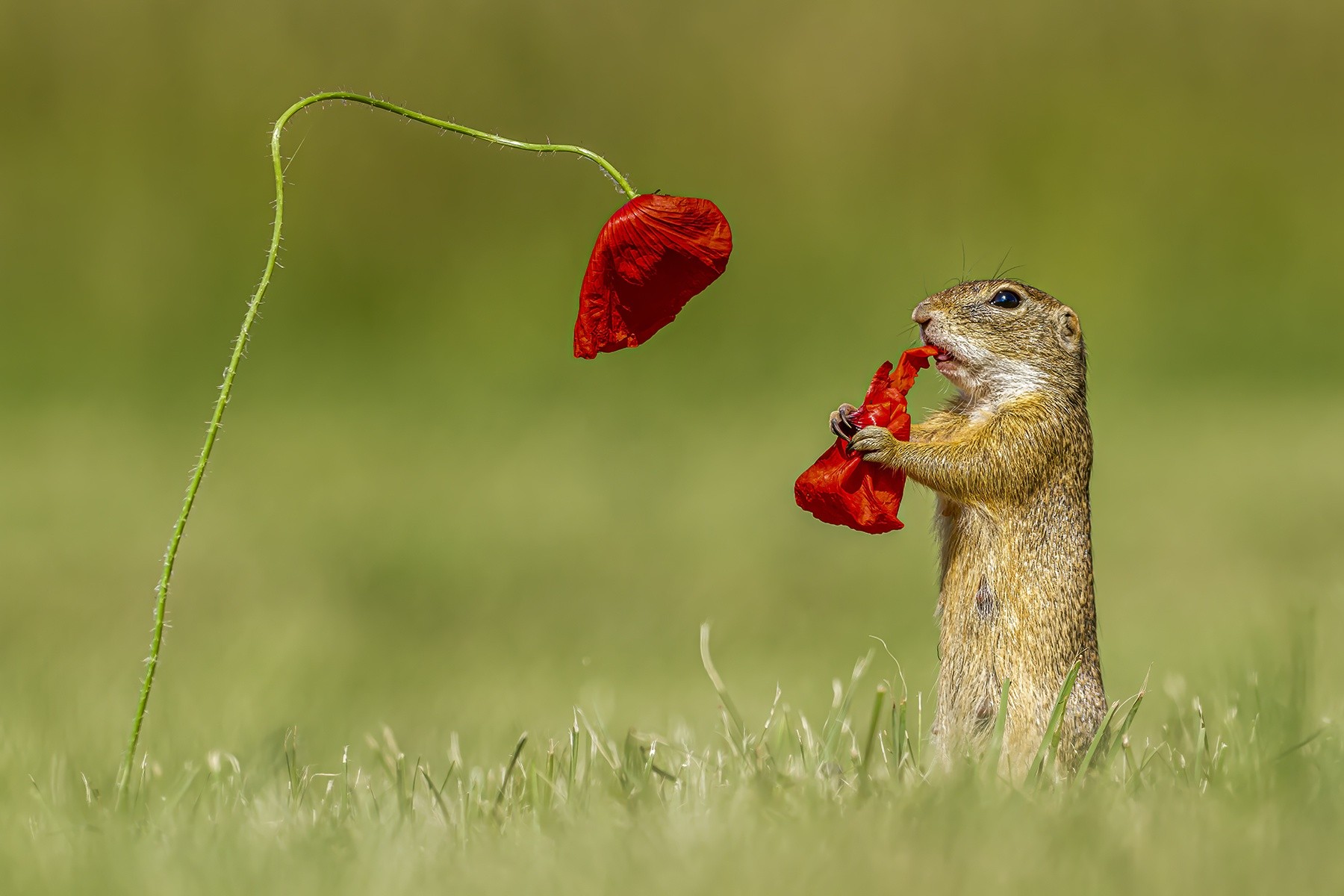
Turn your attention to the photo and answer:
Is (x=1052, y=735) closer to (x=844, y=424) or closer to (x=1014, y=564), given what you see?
(x=1014, y=564)

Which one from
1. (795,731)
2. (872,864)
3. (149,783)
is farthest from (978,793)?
(149,783)

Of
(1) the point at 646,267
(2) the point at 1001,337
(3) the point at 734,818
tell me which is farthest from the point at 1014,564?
(1) the point at 646,267

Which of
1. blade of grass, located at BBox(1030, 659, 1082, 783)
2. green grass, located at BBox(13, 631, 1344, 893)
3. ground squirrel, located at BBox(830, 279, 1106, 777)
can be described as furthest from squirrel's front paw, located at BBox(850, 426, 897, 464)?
blade of grass, located at BBox(1030, 659, 1082, 783)

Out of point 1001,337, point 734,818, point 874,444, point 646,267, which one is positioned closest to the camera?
point 734,818

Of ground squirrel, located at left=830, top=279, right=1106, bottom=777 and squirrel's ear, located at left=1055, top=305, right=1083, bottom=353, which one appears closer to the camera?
ground squirrel, located at left=830, top=279, right=1106, bottom=777

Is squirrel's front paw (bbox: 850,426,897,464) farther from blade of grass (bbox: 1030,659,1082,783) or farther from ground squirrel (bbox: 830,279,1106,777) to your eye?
blade of grass (bbox: 1030,659,1082,783)

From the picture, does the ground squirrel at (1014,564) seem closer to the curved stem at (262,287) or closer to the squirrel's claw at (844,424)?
the squirrel's claw at (844,424)

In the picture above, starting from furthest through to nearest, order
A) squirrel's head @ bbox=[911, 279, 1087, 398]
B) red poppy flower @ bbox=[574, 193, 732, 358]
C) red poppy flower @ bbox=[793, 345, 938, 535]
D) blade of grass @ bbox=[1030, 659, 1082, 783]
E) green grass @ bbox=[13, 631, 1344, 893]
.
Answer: squirrel's head @ bbox=[911, 279, 1087, 398] → red poppy flower @ bbox=[793, 345, 938, 535] → blade of grass @ bbox=[1030, 659, 1082, 783] → red poppy flower @ bbox=[574, 193, 732, 358] → green grass @ bbox=[13, 631, 1344, 893]
